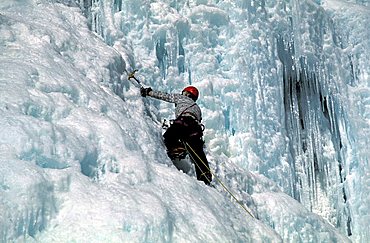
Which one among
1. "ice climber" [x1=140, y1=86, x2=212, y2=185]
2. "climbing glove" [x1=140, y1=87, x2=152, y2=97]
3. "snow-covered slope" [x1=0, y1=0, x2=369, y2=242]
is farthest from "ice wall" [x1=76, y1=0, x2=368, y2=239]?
"ice climber" [x1=140, y1=86, x2=212, y2=185]

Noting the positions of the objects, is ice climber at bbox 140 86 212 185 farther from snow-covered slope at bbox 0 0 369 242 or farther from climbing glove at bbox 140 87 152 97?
climbing glove at bbox 140 87 152 97

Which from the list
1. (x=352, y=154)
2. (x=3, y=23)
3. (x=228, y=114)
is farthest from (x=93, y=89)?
(x=352, y=154)

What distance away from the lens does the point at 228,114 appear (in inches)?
293

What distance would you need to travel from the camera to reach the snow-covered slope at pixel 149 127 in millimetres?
3373

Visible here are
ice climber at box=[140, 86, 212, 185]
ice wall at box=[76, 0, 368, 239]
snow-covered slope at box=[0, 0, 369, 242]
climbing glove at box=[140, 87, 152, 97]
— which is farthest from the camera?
ice wall at box=[76, 0, 368, 239]

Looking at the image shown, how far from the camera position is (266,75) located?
26.6 feet

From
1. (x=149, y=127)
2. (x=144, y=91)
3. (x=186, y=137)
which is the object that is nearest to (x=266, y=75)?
(x=144, y=91)

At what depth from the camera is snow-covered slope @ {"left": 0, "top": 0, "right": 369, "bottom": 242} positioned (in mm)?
3373

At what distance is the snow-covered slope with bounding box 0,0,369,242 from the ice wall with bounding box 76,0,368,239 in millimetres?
22

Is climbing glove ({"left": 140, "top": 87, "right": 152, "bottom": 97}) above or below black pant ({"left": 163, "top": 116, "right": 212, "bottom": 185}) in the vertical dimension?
above

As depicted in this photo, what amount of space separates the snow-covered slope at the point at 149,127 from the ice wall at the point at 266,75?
0.02 metres

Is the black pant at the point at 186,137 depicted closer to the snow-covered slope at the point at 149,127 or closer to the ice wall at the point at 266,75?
the snow-covered slope at the point at 149,127

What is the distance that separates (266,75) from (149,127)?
→ 3340 millimetres

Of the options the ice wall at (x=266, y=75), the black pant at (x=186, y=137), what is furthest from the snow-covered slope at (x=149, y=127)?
the black pant at (x=186, y=137)
